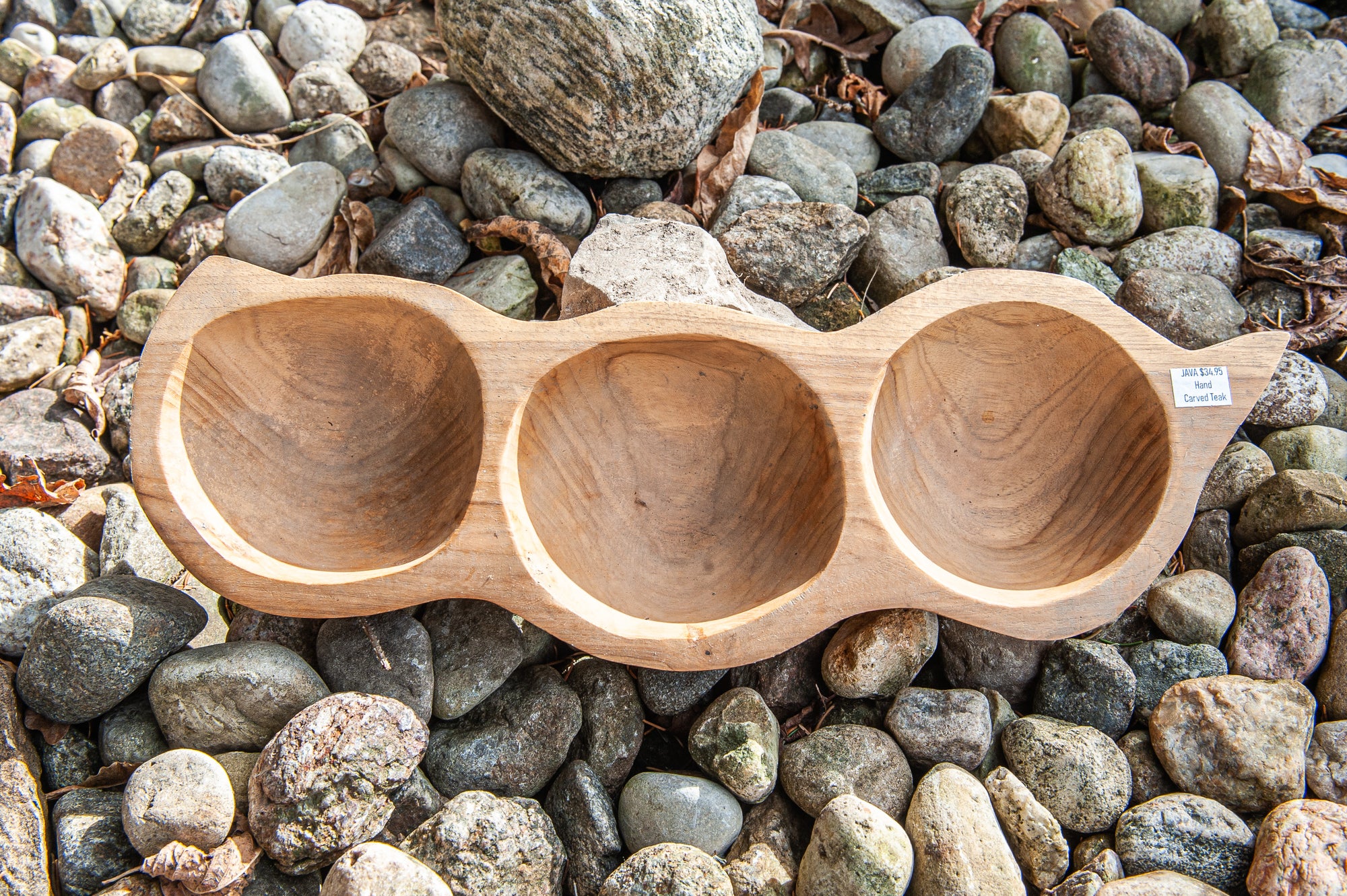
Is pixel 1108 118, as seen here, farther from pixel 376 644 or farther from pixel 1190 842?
pixel 376 644

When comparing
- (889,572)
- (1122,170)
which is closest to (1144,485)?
(889,572)

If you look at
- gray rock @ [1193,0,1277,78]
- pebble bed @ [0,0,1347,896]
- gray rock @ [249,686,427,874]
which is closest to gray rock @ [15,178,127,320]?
pebble bed @ [0,0,1347,896]

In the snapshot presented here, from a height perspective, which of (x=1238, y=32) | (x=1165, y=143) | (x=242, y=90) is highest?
(x=1238, y=32)

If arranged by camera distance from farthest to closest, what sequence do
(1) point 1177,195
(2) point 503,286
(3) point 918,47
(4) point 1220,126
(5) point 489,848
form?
1. (3) point 918,47
2. (4) point 1220,126
3. (1) point 1177,195
4. (2) point 503,286
5. (5) point 489,848

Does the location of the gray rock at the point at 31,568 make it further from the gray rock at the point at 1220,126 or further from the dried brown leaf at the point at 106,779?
the gray rock at the point at 1220,126

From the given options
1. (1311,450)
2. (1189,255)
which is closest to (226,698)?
(1311,450)
